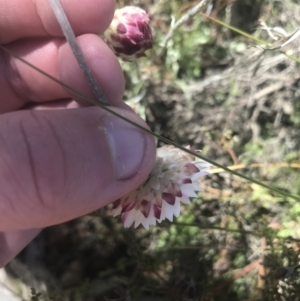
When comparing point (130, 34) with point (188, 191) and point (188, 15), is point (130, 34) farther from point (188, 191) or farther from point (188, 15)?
point (188, 191)

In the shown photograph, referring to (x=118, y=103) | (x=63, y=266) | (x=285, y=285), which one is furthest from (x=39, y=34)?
(x=285, y=285)

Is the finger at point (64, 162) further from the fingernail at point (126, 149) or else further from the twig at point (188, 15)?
the twig at point (188, 15)

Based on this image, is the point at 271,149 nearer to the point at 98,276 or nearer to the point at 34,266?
the point at 98,276

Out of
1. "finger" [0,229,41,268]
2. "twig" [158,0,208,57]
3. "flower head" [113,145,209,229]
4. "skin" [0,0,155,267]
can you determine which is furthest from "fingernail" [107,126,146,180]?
"finger" [0,229,41,268]

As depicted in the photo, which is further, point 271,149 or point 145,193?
point 271,149

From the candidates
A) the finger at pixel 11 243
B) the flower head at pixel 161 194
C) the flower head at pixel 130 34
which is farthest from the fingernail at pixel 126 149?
the finger at pixel 11 243

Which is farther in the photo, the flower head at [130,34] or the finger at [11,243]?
the finger at [11,243]

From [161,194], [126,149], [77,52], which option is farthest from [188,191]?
[77,52]
